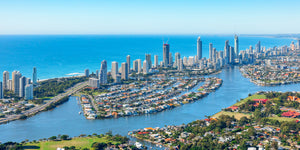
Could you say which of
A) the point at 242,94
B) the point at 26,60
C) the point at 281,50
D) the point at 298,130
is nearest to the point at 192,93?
the point at 242,94

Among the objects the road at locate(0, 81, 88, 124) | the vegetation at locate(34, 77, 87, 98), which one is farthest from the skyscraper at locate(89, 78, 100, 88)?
the vegetation at locate(34, 77, 87, 98)

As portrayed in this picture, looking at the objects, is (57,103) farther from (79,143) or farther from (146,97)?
(79,143)

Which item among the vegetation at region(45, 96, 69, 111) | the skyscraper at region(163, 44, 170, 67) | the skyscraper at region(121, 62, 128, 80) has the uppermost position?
the skyscraper at region(163, 44, 170, 67)

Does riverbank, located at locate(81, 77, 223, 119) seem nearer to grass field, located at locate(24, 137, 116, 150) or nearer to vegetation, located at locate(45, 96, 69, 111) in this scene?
vegetation, located at locate(45, 96, 69, 111)

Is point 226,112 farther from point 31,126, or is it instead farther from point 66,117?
point 31,126

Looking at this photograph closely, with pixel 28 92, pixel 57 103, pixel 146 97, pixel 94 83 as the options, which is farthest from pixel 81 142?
pixel 94 83

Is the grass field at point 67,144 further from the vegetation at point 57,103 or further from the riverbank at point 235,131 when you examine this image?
the vegetation at point 57,103

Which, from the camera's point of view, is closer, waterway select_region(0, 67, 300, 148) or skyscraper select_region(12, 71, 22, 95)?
waterway select_region(0, 67, 300, 148)
